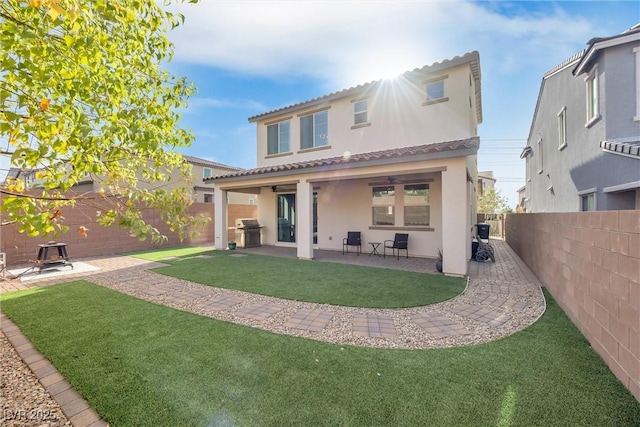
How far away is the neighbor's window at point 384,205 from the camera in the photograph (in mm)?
11531

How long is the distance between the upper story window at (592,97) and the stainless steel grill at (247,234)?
14055mm

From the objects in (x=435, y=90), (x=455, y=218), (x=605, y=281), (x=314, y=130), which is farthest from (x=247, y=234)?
(x=605, y=281)

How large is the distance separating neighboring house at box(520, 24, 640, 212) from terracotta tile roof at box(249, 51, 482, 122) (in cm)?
327

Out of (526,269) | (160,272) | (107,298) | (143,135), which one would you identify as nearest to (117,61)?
(143,135)

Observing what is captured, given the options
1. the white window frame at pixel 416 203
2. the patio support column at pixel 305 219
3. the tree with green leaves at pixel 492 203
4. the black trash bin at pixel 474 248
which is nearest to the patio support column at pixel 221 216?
the patio support column at pixel 305 219

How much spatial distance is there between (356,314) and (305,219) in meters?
5.90

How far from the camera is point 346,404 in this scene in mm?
2615

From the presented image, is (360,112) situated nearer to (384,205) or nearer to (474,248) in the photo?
(384,205)

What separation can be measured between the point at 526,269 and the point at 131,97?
10663mm

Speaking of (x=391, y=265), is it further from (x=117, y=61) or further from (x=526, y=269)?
(x=117, y=61)

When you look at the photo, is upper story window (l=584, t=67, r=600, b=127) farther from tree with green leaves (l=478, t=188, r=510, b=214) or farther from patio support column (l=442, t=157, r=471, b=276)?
tree with green leaves (l=478, t=188, r=510, b=214)

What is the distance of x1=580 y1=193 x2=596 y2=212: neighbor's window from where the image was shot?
9.80 meters

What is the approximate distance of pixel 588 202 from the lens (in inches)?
410

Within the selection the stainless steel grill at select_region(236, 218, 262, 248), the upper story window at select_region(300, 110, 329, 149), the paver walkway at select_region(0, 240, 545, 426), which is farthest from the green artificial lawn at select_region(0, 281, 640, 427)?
the upper story window at select_region(300, 110, 329, 149)
